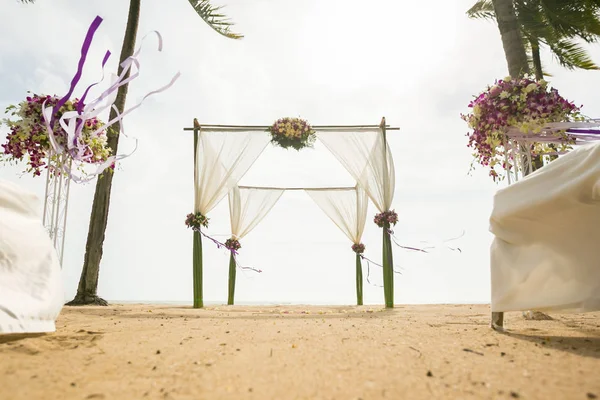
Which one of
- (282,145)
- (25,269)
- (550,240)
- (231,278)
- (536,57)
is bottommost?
(231,278)

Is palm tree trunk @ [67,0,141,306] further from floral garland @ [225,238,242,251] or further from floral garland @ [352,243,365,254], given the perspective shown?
floral garland @ [352,243,365,254]

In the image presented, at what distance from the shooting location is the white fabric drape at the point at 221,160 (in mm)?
6613

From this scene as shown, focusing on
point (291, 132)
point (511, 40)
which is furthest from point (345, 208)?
point (511, 40)

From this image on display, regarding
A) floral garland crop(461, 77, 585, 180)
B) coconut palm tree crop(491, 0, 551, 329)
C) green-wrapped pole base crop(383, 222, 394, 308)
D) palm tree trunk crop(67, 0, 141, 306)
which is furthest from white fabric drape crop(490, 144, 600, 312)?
palm tree trunk crop(67, 0, 141, 306)

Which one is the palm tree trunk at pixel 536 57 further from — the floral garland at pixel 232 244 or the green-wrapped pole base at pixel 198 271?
the green-wrapped pole base at pixel 198 271

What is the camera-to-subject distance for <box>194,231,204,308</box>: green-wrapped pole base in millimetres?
6277

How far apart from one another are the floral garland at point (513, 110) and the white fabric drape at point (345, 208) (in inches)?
162

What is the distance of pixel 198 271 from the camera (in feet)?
21.0

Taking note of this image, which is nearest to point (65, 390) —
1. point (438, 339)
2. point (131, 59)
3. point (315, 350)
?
point (315, 350)

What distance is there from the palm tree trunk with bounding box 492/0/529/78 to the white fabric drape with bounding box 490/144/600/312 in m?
3.68

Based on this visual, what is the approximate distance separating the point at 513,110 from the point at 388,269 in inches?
126

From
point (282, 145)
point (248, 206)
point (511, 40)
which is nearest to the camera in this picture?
point (511, 40)

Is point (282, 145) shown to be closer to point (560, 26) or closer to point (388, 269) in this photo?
point (388, 269)

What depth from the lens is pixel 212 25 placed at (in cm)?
777
